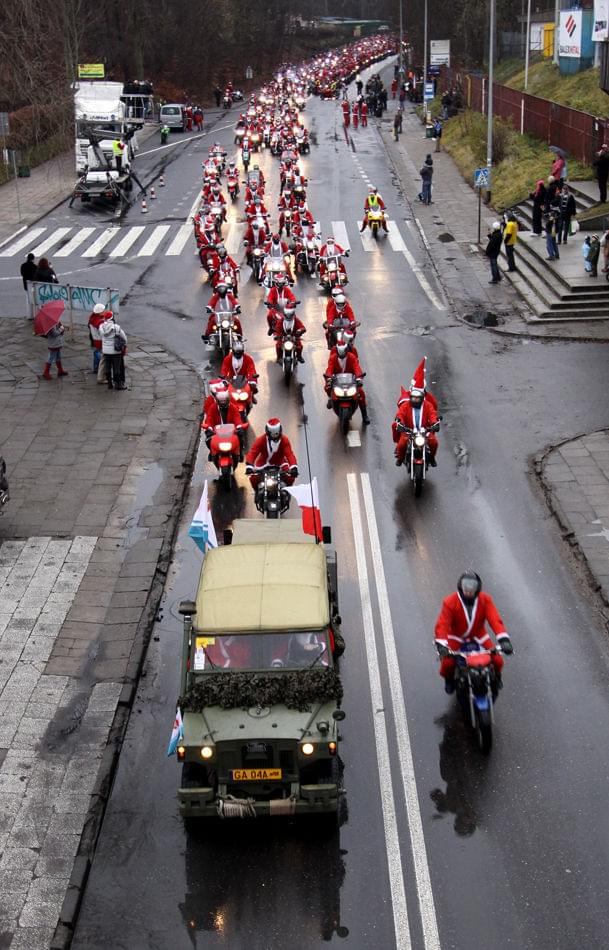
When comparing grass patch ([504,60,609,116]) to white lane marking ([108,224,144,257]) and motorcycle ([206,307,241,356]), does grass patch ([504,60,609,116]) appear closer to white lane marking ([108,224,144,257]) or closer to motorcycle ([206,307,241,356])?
white lane marking ([108,224,144,257])

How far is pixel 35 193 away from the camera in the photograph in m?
50.7

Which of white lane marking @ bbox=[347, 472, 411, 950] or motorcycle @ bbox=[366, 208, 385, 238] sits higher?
motorcycle @ bbox=[366, 208, 385, 238]

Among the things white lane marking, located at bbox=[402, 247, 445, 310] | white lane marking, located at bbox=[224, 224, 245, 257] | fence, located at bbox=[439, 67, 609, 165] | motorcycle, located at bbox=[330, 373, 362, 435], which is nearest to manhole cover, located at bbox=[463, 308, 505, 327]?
white lane marking, located at bbox=[402, 247, 445, 310]

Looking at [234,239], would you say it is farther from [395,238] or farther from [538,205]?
[538,205]

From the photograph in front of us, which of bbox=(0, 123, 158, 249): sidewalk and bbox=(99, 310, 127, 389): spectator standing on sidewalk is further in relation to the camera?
bbox=(0, 123, 158, 249): sidewalk

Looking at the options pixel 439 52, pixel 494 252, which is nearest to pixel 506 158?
pixel 494 252

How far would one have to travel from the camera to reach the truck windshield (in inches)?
412

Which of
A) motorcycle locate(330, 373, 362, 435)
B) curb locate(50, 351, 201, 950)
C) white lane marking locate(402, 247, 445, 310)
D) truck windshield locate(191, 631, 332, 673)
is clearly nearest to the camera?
curb locate(50, 351, 201, 950)

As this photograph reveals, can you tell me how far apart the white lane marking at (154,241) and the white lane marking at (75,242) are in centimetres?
230

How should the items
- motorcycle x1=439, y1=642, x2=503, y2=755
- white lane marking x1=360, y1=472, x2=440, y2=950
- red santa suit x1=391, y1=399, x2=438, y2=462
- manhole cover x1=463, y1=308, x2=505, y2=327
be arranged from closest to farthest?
white lane marking x1=360, y1=472, x2=440, y2=950, motorcycle x1=439, y1=642, x2=503, y2=755, red santa suit x1=391, y1=399, x2=438, y2=462, manhole cover x1=463, y1=308, x2=505, y2=327

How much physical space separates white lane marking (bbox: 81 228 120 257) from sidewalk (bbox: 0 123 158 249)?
3.43 metres

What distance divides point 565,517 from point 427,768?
6299 mm

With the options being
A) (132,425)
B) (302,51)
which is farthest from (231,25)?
(132,425)

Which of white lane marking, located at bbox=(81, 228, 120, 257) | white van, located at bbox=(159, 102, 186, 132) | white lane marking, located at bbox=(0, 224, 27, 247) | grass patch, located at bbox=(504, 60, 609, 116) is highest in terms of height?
grass patch, located at bbox=(504, 60, 609, 116)
